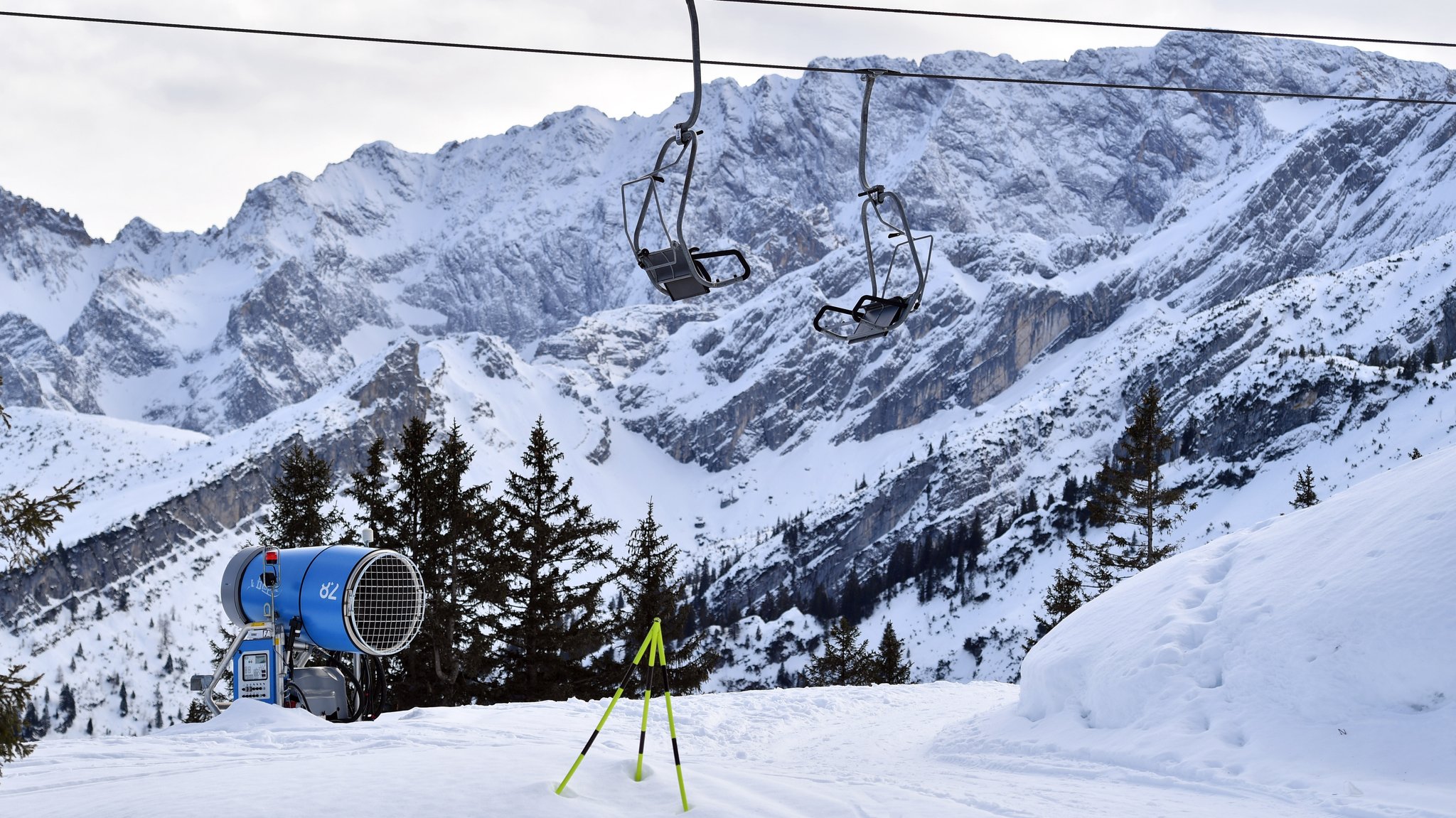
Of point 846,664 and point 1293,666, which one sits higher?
point 1293,666

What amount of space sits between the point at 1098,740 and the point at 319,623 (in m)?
10.6

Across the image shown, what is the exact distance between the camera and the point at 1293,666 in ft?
43.0

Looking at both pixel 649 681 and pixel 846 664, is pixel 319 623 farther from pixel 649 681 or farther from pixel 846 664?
pixel 846 664

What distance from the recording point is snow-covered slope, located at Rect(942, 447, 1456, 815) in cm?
1166

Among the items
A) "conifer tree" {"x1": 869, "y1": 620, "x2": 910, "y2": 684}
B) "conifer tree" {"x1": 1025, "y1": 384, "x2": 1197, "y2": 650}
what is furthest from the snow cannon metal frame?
"conifer tree" {"x1": 869, "y1": 620, "x2": 910, "y2": 684}

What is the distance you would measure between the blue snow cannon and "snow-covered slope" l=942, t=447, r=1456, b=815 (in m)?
8.28

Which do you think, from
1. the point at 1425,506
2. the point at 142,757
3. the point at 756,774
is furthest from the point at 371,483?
the point at 1425,506

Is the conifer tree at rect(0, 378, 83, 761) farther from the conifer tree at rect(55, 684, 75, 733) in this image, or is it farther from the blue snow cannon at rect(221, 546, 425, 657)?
the conifer tree at rect(55, 684, 75, 733)

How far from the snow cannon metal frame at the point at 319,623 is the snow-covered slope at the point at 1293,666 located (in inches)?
329

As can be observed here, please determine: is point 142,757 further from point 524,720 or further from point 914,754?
point 914,754

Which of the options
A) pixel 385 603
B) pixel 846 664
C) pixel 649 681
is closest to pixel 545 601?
pixel 385 603

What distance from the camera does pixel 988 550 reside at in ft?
506

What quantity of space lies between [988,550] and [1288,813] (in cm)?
14722

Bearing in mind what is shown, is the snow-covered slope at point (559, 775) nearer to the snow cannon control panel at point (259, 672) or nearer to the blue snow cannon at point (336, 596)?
Answer: the snow cannon control panel at point (259, 672)
